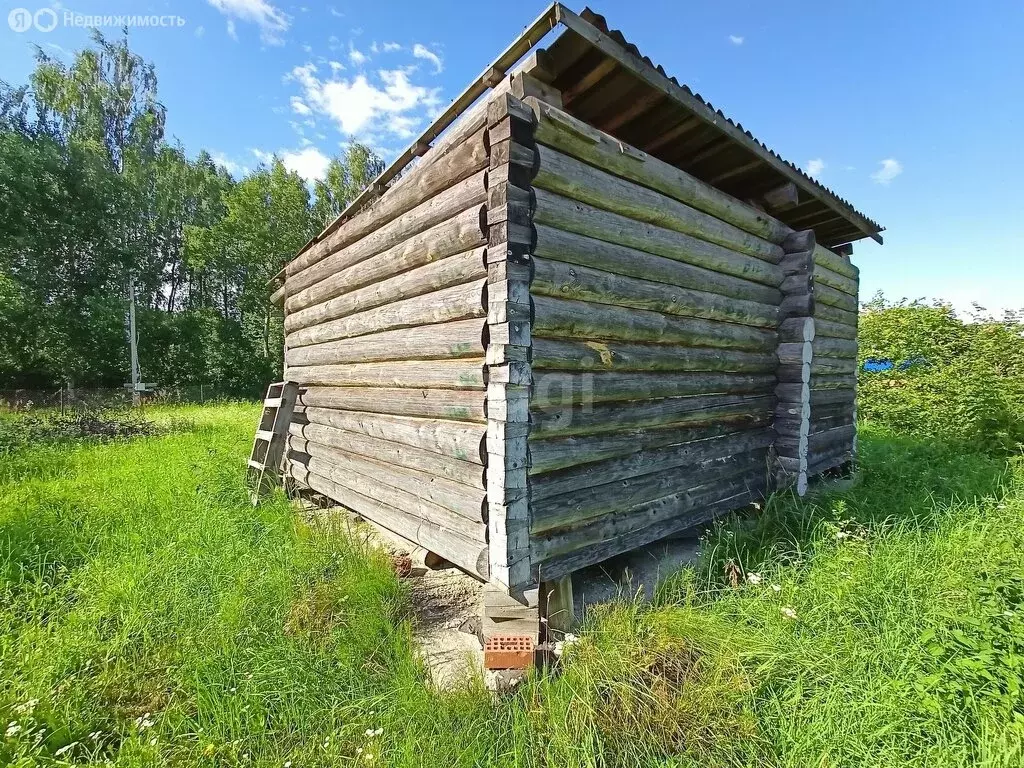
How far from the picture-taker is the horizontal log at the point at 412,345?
9.91ft

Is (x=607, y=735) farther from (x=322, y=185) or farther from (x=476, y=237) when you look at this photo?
(x=322, y=185)

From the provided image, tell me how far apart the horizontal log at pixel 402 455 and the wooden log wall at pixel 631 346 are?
48 cm

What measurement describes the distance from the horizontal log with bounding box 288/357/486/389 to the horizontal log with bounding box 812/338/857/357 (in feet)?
15.5

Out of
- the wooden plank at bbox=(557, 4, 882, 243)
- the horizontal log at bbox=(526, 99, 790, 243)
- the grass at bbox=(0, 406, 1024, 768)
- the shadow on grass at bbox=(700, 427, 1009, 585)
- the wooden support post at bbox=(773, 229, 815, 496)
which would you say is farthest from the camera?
the wooden support post at bbox=(773, 229, 815, 496)

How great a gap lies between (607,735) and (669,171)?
3.90m

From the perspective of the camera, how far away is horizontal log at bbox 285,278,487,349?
117 inches

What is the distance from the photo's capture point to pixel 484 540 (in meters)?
2.92

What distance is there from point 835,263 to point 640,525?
5.02 m

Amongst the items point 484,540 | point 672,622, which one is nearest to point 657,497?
point 672,622

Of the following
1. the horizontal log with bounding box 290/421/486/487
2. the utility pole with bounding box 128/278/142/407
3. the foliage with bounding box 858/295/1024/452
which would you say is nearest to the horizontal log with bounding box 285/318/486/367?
the horizontal log with bounding box 290/421/486/487

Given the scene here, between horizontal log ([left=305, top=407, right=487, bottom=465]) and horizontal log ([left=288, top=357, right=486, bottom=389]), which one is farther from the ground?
horizontal log ([left=288, top=357, right=486, bottom=389])

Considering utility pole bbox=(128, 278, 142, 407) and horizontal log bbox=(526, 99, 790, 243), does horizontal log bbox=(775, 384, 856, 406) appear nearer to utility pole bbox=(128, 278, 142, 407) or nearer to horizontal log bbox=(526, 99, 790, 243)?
horizontal log bbox=(526, 99, 790, 243)

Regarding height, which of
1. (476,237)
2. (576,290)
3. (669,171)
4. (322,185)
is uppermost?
(322,185)

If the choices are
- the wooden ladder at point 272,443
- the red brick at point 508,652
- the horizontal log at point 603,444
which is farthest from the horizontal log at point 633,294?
the wooden ladder at point 272,443
